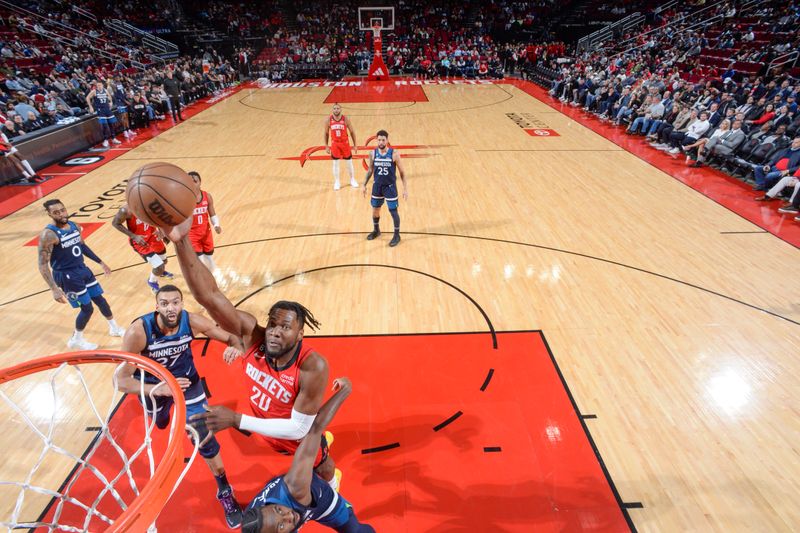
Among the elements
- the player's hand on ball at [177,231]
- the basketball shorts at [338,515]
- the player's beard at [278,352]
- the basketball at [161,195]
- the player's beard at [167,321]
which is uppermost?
the basketball at [161,195]

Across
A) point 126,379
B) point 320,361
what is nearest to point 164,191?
point 320,361

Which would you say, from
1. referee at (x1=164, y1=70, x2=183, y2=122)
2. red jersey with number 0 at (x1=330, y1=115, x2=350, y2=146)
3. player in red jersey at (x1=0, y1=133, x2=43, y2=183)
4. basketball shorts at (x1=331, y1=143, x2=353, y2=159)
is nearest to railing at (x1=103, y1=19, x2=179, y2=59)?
referee at (x1=164, y1=70, x2=183, y2=122)

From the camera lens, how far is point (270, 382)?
268cm

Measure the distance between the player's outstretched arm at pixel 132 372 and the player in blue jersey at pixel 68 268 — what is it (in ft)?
6.78

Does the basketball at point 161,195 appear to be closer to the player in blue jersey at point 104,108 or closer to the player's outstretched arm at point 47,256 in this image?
the player's outstretched arm at point 47,256

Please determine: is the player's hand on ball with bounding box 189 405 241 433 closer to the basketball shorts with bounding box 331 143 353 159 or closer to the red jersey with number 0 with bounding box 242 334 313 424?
the red jersey with number 0 with bounding box 242 334 313 424

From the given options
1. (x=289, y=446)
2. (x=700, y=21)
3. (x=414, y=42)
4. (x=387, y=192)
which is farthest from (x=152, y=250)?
(x=414, y=42)

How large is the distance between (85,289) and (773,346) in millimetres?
7723

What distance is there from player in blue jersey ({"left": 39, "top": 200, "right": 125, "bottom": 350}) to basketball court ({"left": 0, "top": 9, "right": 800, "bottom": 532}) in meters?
0.44

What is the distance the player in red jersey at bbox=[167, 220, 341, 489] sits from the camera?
2205mm

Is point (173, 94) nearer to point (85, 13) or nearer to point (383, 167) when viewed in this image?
point (383, 167)

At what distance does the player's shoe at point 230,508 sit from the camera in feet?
10.9

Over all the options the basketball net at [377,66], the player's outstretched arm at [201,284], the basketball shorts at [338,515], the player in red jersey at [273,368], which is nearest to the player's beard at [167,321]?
the player in red jersey at [273,368]

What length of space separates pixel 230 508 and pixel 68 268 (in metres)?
3.22
